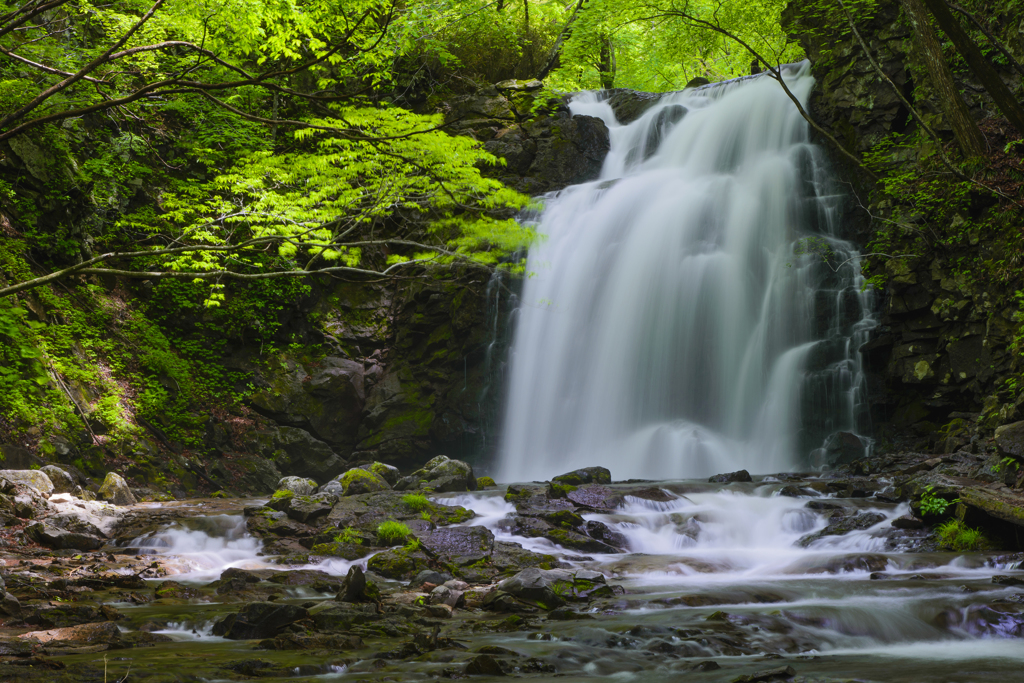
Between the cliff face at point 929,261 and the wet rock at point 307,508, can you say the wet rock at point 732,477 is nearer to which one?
the cliff face at point 929,261

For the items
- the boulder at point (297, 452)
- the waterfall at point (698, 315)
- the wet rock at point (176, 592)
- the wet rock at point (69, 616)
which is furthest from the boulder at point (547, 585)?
the boulder at point (297, 452)

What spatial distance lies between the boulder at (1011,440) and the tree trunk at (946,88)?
15.2ft

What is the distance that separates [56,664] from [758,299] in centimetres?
1328

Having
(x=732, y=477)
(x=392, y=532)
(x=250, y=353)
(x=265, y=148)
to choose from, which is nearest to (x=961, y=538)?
(x=732, y=477)

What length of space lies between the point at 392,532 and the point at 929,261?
1015 centimetres

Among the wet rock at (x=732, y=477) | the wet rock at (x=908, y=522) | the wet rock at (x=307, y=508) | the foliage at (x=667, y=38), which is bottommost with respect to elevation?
the wet rock at (x=908, y=522)

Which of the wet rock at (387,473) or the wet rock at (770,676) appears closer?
the wet rock at (770,676)

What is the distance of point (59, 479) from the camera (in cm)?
983

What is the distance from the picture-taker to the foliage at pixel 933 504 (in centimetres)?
764

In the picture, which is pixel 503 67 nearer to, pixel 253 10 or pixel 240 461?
pixel 253 10

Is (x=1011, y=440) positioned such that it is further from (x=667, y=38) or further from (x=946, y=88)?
(x=667, y=38)

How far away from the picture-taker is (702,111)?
1952cm

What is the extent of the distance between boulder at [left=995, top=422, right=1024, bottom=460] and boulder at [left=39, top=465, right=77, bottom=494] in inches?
480

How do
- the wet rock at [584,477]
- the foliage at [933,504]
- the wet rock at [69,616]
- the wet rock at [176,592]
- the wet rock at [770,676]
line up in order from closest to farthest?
the wet rock at [770,676], the wet rock at [69,616], the wet rock at [176,592], the foliage at [933,504], the wet rock at [584,477]
